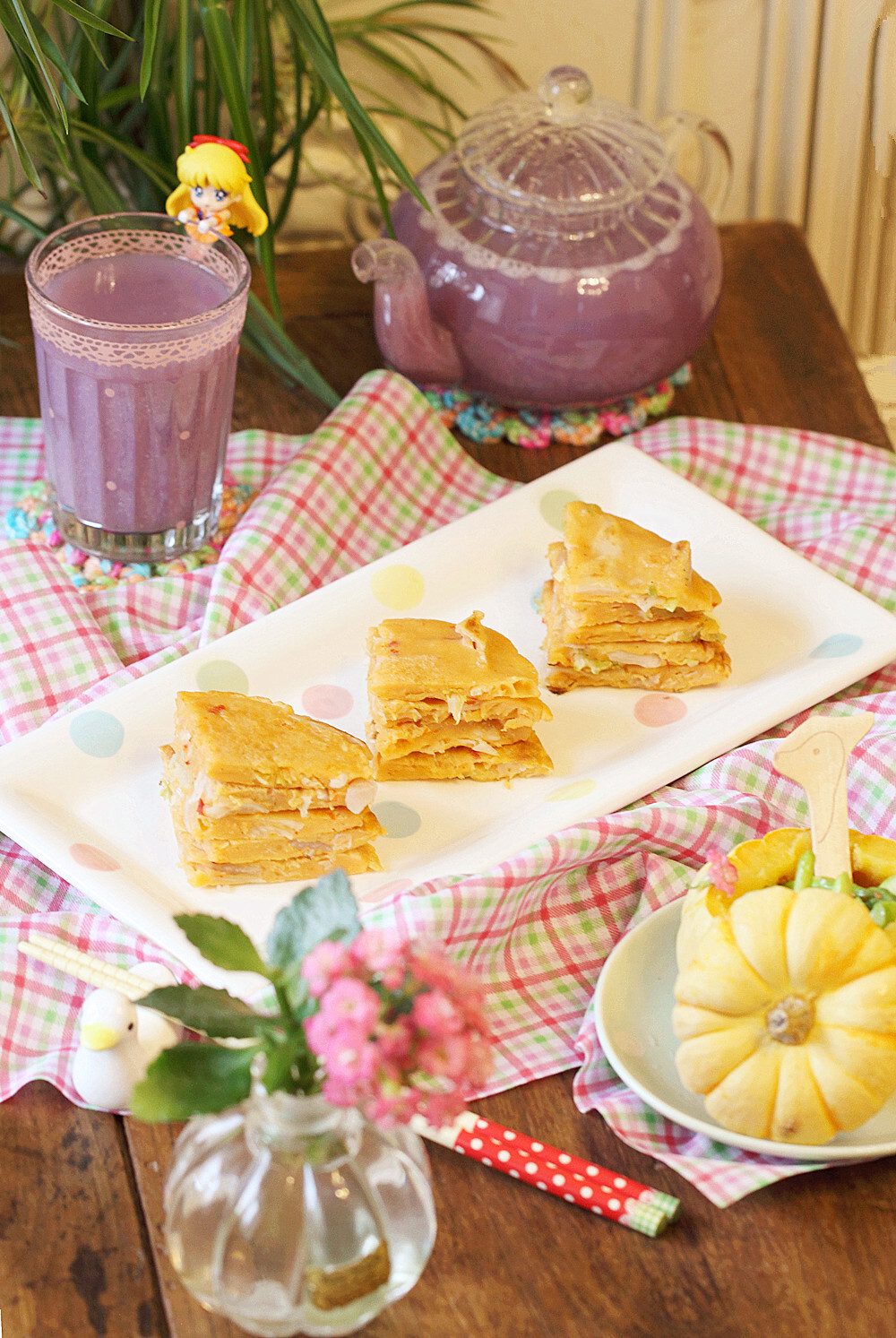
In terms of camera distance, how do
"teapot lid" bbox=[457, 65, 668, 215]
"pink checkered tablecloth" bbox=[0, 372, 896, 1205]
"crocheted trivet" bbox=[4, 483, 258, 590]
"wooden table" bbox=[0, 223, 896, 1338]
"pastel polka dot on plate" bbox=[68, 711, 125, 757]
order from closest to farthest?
"wooden table" bbox=[0, 223, 896, 1338] < "pink checkered tablecloth" bbox=[0, 372, 896, 1205] < "pastel polka dot on plate" bbox=[68, 711, 125, 757] < "crocheted trivet" bbox=[4, 483, 258, 590] < "teapot lid" bbox=[457, 65, 668, 215]

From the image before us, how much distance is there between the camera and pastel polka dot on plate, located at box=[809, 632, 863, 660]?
137cm

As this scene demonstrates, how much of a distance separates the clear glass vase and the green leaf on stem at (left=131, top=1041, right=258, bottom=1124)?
0.02m

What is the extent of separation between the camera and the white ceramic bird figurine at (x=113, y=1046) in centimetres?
91

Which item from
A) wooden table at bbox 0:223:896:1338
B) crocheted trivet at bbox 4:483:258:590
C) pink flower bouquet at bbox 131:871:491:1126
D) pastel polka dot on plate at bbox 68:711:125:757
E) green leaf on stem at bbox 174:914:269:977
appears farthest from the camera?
crocheted trivet at bbox 4:483:258:590

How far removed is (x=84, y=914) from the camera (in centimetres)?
108

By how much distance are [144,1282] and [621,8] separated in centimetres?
175

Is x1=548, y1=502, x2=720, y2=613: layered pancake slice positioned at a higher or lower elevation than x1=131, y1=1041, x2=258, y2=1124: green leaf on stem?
lower

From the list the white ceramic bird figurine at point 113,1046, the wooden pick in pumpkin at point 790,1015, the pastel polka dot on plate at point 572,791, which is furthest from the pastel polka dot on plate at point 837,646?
the white ceramic bird figurine at point 113,1046

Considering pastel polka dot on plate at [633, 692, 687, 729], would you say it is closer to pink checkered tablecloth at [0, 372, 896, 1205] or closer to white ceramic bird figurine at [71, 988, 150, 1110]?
pink checkered tablecloth at [0, 372, 896, 1205]

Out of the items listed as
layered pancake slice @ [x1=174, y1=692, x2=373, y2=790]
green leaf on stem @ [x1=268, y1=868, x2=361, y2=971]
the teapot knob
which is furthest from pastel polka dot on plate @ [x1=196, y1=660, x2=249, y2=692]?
the teapot knob

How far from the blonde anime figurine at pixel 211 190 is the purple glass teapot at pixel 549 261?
181 millimetres

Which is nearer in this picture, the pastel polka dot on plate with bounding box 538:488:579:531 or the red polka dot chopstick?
the red polka dot chopstick

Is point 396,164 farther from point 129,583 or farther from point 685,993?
point 685,993

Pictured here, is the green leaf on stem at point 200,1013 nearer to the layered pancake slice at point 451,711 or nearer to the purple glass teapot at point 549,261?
the layered pancake slice at point 451,711
